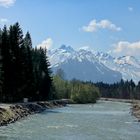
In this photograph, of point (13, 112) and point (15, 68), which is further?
point (15, 68)

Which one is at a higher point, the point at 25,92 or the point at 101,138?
the point at 25,92

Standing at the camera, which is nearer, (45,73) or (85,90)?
(45,73)

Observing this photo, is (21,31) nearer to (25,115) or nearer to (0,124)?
(25,115)

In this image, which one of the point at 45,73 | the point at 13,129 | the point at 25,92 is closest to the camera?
the point at 13,129

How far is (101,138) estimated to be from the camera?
50.7 m

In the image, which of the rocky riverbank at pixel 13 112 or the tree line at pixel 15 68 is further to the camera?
the tree line at pixel 15 68

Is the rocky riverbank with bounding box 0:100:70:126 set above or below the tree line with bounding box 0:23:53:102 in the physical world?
below

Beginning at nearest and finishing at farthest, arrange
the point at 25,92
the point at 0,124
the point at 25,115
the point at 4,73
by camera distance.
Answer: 1. the point at 0,124
2. the point at 25,115
3. the point at 4,73
4. the point at 25,92

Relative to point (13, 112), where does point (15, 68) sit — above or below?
above

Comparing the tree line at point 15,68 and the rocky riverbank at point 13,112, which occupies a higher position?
the tree line at point 15,68

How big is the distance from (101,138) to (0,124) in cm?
1560

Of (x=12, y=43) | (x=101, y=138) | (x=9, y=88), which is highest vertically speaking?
(x=12, y=43)

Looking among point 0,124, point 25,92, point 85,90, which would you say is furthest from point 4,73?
point 85,90

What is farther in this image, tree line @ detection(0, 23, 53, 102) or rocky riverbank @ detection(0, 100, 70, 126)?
tree line @ detection(0, 23, 53, 102)
